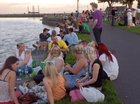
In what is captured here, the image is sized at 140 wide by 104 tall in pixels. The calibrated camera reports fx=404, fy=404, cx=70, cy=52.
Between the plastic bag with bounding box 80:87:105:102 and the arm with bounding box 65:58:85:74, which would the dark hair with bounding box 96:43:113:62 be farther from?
the plastic bag with bounding box 80:87:105:102

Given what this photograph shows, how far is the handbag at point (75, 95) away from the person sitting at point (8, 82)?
4.88 feet

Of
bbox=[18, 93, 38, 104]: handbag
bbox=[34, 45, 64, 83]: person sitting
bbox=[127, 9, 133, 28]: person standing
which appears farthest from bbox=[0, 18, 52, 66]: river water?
bbox=[18, 93, 38, 104]: handbag

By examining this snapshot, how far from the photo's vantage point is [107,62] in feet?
35.2

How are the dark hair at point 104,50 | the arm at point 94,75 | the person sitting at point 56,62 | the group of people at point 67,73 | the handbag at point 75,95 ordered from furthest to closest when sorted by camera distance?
the dark hair at point 104,50 → the person sitting at point 56,62 → the arm at point 94,75 → the handbag at point 75,95 → the group of people at point 67,73

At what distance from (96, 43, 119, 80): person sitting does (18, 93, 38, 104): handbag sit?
2325 millimetres

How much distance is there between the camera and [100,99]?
866 centimetres

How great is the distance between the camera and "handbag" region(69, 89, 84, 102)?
28.8 feet

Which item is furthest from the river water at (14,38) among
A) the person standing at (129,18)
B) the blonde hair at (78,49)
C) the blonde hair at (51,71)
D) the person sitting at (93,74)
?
the blonde hair at (51,71)

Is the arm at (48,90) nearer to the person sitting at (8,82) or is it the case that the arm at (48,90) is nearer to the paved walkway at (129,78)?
the person sitting at (8,82)

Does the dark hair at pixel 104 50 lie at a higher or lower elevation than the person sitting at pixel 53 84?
higher

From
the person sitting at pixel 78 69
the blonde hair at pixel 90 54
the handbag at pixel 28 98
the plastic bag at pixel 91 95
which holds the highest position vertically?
the blonde hair at pixel 90 54

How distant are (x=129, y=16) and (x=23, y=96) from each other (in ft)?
91.2

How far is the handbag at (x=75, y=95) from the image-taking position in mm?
8772

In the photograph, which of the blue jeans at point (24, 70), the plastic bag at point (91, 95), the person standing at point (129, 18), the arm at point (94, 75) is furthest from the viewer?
the person standing at point (129, 18)
